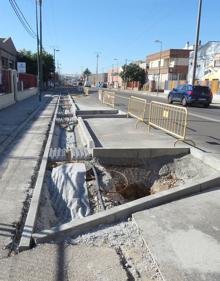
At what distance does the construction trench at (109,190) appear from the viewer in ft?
13.4

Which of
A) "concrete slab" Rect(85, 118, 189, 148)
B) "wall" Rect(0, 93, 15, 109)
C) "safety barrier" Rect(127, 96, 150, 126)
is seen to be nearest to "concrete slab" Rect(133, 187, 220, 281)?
"concrete slab" Rect(85, 118, 189, 148)

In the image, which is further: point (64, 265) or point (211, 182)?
point (211, 182)

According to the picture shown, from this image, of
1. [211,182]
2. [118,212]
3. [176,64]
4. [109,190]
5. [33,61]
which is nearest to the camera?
[118,212]

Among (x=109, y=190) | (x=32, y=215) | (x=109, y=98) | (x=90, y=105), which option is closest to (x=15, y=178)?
(x=109, y=190)

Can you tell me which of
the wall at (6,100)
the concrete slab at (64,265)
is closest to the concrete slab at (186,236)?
the concrete slab at (64,265)

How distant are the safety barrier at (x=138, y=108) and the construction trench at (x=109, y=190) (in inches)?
196

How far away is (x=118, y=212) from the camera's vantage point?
4.79m

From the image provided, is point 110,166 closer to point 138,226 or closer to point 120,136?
point 120,136

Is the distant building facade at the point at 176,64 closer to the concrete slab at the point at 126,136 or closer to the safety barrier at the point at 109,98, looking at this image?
the safety barrier at the point at 109,98

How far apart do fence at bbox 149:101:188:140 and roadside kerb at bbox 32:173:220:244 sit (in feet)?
12.4

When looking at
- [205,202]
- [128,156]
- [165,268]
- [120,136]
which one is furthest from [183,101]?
[165,268]

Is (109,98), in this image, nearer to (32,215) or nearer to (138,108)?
(138,108)

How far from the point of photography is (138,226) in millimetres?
4492

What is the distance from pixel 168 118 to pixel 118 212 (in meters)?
6.89
